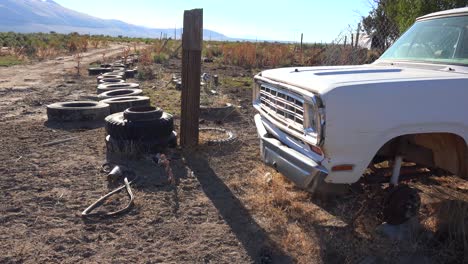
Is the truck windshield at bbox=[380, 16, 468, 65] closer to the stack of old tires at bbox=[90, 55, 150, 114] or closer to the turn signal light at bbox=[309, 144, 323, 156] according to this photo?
the turn signal light at bbox=[309, 144, 323, 156]

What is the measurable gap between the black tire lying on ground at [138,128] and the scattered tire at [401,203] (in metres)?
3.27

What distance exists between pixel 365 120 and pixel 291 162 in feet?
2.30

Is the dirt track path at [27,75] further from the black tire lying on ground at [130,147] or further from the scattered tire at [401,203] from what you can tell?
the scattered tire at [401,203]

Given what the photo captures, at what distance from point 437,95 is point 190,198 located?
8.30 feet

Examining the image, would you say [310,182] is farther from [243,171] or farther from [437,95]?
[243,171]

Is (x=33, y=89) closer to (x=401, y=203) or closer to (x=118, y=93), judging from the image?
(x=118, y=93)

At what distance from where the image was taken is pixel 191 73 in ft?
19.6

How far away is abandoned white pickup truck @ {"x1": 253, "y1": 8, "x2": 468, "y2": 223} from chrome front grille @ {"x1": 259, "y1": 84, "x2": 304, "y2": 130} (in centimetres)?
1

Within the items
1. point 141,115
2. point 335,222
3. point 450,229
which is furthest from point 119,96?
point 450,229

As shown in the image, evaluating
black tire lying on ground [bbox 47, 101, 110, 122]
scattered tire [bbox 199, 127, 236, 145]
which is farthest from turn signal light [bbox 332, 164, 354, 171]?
black tire lying on ground [bbox 47, 101, 110, 122]

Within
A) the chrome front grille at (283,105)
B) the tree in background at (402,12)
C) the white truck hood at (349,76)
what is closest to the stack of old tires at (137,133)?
the chrome front grille at (283,105)

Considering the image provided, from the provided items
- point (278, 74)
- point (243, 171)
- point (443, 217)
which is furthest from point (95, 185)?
point (443, 217)

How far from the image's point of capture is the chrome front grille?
355 cm

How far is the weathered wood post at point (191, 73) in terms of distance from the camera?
580 cm
